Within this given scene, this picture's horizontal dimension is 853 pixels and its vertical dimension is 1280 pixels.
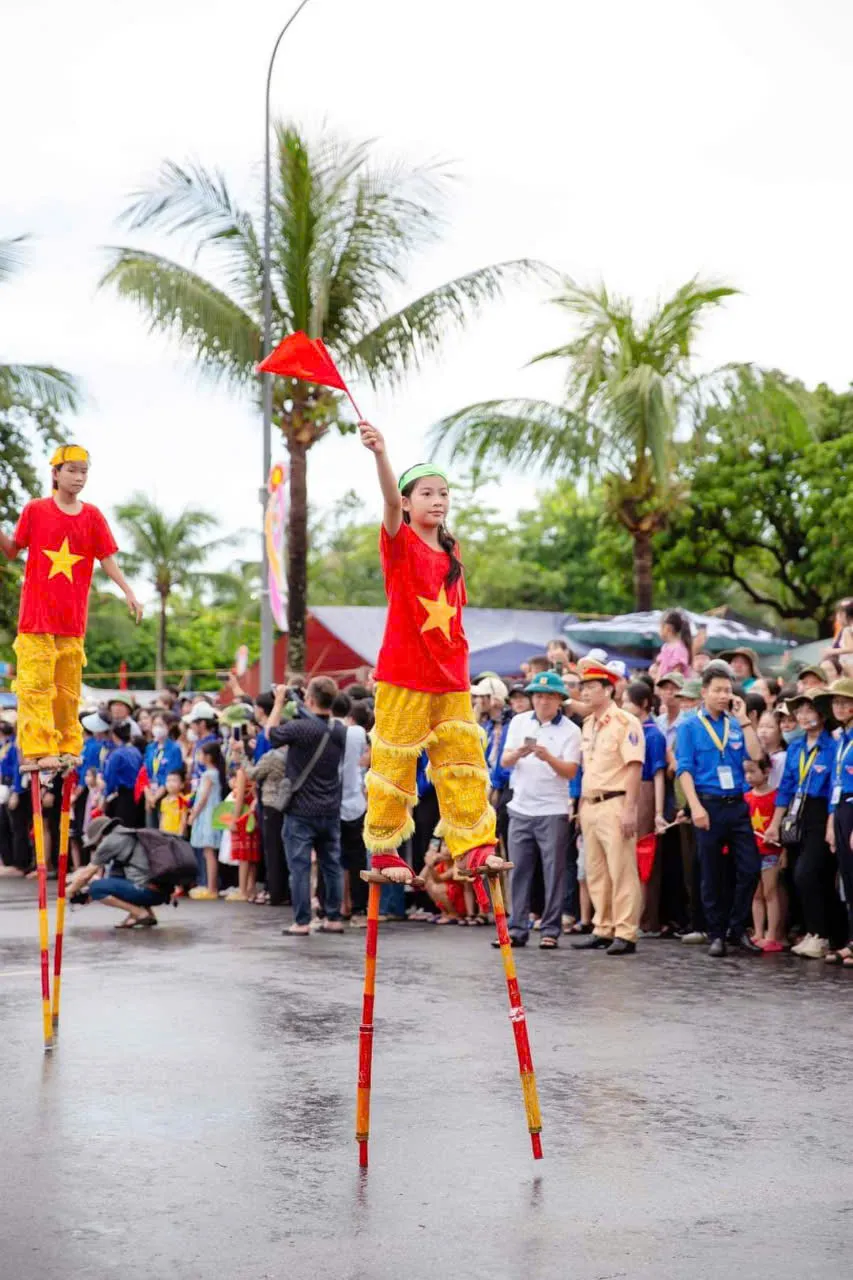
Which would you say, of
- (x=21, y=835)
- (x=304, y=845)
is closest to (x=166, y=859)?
(x=304, y=845)

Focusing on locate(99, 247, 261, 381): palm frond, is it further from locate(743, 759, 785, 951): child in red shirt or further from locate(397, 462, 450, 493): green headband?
locate(397, 462, 450, 493): green headband

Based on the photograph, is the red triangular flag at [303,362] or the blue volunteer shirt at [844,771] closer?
the red triangular flag at [303,362]

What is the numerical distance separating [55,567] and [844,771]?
534 cm

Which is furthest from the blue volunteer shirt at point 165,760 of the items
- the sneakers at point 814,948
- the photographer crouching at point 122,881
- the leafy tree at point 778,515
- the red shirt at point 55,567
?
the leafy tree at point 778,515

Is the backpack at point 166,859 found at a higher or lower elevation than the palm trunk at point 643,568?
lower

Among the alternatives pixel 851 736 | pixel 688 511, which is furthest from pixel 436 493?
pixel 688 511

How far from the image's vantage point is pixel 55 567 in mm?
8141

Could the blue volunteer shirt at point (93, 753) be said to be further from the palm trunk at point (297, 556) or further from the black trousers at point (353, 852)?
the black trousers at point (353, 852)

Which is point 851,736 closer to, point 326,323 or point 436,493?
point 436,493

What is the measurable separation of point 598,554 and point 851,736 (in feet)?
95.6

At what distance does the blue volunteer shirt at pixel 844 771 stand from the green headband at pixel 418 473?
17.5 feet

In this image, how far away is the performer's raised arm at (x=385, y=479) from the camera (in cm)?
559

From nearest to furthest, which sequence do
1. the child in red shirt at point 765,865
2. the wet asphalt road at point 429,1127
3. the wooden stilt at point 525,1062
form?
the wet asphalt road at point 429,1127 < the wooden stilt at point 525,1062 < the child in red shirt at point 765,865

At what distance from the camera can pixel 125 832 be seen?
13.5 metres
